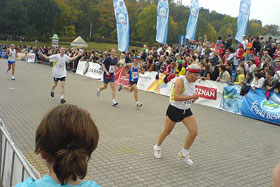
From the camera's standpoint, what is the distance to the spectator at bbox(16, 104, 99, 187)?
130 centimetres

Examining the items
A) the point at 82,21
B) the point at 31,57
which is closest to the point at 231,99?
the point at 31,57

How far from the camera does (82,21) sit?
83.9 m

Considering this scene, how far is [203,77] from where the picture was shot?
471 inches

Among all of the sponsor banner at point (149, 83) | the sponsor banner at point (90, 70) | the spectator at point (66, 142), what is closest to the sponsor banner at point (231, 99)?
the sponsor banner at point (149, 83)

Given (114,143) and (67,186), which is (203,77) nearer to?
(114,143)

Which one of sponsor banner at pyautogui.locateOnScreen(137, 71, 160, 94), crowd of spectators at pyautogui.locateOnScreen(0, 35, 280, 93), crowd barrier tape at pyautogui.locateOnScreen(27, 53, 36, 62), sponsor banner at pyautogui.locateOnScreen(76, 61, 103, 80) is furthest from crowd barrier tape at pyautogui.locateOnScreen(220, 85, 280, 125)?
crowd barrier tape at pyautogui.locateOnScreen(27, 53, 36, 62)

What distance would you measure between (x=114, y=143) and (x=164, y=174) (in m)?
1.69

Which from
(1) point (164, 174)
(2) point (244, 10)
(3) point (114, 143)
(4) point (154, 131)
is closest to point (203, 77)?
(4) point (154, 131)

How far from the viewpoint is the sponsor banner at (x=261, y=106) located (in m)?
9.39

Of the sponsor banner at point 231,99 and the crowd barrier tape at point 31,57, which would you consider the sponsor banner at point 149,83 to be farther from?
the crowd barrier tape at point 31,57

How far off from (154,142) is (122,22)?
13680 mm

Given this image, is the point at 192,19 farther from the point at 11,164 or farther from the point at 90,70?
the point at 11,164

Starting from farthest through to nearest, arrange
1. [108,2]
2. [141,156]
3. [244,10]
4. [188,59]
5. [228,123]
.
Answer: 1. [108,2]
2. [244,10]
3. [188,59]
4. [228,123]
5. [141,156]

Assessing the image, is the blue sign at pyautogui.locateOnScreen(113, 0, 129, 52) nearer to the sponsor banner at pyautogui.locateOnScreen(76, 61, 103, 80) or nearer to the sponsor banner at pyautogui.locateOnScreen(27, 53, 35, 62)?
the sponsor banner at pyautogui.locateOnScreen(76, 61, 103, 80)
